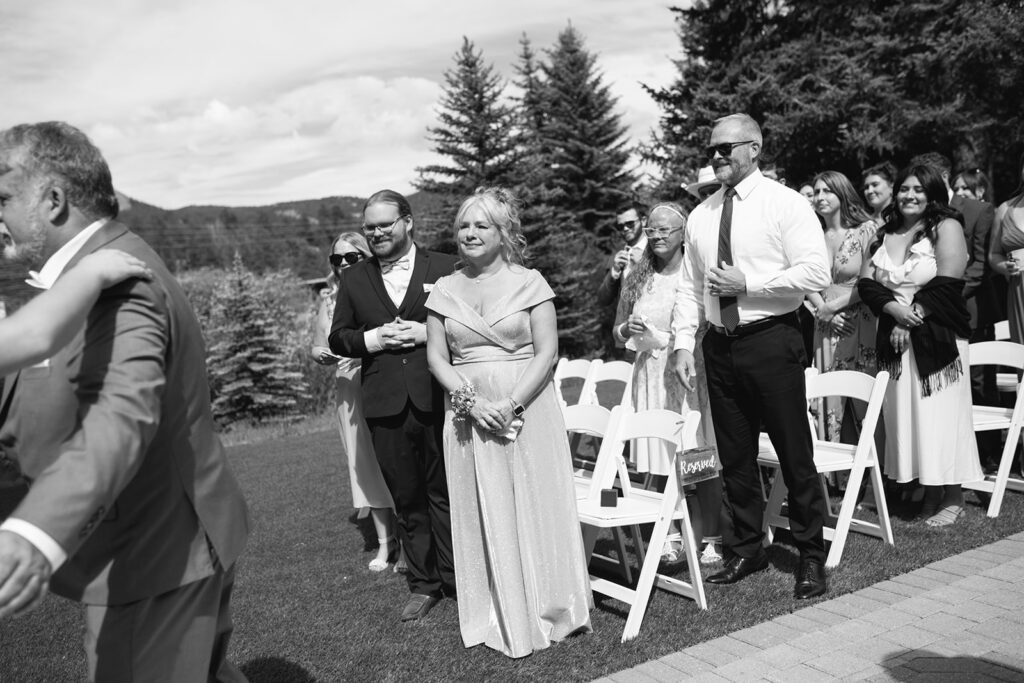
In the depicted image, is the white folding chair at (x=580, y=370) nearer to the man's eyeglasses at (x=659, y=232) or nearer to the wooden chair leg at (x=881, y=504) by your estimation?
the man's eyeglasses at (x=659, y=232)

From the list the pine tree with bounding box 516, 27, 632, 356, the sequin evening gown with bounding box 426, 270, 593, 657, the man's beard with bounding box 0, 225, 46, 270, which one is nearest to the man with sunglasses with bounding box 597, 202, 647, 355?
the sequin evening gown with bounding box 426, 270, 593, 657

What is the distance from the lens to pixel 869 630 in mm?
4191

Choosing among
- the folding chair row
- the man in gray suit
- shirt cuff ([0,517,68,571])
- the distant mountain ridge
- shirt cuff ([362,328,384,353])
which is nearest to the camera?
shirt cuff ([0,517,68,571])

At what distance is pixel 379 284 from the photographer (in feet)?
17.2

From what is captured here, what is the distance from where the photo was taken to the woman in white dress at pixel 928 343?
571 cm

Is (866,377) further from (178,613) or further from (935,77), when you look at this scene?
(935,77)

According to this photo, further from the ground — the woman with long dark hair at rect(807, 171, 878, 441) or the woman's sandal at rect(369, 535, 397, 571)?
the woman with long dark hair at rect(807, 171, 878, 441)

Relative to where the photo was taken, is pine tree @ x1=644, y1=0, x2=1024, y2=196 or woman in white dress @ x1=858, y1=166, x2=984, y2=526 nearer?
woman in white dress @ x1=858, y1=166, x2=984, y2=526

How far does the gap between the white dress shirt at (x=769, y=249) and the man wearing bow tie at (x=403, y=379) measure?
5.68ft

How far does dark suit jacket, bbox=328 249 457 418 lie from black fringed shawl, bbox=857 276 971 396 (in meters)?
3.06

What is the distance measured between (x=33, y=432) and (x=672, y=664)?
9.91ft

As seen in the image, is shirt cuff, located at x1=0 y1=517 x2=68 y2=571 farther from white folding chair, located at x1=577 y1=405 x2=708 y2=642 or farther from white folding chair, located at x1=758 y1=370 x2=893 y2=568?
white folding chair, located at x1=758 y1=370 x2=893 y2=568

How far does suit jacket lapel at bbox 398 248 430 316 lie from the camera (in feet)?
17.0

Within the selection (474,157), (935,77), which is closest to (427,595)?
(935,77)
